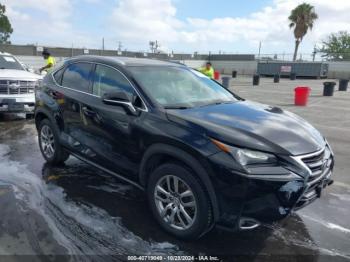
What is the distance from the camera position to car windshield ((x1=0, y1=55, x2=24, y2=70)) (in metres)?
10.5

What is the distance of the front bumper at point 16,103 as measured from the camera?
29.7ft

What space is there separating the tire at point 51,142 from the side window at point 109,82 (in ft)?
4.00

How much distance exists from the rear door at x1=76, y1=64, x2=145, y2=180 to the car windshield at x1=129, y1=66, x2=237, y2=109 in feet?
0.67

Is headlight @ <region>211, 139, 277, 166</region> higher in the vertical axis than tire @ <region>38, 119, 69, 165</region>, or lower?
higher

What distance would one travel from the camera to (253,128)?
341 cm

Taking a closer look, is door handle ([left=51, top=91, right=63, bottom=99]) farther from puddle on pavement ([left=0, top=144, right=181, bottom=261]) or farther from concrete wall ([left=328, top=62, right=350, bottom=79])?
concrete wall ([left=328, top=62, right=350, bottom=79])

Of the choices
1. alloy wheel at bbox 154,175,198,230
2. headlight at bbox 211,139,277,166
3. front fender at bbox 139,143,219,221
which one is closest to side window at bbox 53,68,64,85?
front fender at bbox 139,143,219,221

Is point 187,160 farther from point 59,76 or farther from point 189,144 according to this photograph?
point 59,76

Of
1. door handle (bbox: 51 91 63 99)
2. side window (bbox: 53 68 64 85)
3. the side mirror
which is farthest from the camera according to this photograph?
side window (bbox: 53 68 64 85)

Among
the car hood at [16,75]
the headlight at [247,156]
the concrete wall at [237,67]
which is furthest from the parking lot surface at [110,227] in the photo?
the concrete wall at [237,67]

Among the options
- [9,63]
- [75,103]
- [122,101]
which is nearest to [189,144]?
[122,101]

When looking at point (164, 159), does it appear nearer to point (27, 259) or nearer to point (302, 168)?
point (302, 168)

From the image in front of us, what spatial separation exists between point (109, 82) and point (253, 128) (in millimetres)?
1935

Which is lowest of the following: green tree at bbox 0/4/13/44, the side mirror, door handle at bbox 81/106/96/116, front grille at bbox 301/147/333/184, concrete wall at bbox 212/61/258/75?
front grille at bbox 301/147/333/184
